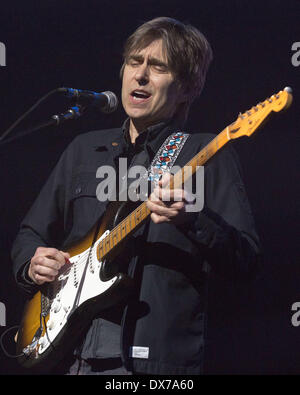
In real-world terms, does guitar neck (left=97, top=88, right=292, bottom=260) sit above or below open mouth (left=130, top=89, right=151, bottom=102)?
below

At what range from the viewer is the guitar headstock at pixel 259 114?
143 centimetres

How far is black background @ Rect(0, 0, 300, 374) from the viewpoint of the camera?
8.58 feet

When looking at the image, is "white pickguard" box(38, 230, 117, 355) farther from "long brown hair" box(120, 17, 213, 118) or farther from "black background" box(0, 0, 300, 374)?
"black background" box(0, 0, 300, 374)

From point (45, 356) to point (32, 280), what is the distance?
1.00 feet

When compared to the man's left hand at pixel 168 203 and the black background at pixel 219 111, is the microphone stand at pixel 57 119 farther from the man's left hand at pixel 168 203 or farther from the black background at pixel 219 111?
the black background at pixel 219 111

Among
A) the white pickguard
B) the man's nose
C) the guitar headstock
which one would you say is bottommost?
Answer: the white pickguard

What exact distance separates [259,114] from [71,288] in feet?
2.79

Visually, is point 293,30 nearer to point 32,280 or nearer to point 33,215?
point 33,215

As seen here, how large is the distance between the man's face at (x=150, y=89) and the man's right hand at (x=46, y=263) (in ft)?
1.98

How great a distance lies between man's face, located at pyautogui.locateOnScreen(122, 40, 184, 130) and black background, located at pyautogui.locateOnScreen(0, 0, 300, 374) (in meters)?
0.69

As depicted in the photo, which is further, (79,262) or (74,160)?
(74,160)

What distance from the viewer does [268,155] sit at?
2.75 meters

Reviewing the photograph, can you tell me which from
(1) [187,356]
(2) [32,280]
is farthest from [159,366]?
(2) [32,280]

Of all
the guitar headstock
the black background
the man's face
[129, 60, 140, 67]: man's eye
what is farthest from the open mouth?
the black background
